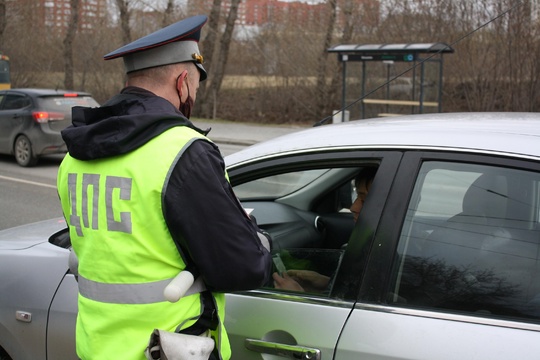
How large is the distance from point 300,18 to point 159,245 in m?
24.9

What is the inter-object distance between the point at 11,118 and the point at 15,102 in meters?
0.42

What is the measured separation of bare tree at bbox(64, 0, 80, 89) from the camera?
94.3ft

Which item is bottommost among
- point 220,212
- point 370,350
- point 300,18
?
point 370,350

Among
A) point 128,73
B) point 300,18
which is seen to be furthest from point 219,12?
point 128,73

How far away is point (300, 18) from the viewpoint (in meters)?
25.8

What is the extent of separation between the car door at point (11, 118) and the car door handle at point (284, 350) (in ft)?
41.1

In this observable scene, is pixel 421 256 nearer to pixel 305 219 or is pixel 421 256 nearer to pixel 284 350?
pixel 284 350

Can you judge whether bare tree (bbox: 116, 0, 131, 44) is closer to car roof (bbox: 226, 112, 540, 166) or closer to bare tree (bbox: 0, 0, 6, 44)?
bare tree (bbox: 0, 0, 6, 44)

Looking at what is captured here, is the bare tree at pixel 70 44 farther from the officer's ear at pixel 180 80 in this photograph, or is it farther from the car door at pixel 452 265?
the car door at pixel 452 265

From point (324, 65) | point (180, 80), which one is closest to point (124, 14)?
point (324, 65)

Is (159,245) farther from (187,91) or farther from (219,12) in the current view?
(219,12)

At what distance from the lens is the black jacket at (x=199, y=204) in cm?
184

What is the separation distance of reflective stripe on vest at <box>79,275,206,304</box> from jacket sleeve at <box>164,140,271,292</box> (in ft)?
0.20

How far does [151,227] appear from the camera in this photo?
1873 millimetres
